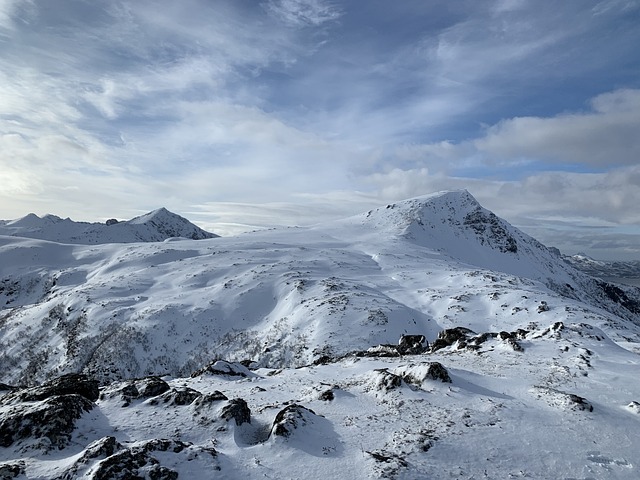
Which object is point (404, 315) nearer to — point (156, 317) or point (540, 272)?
point (156, 317)

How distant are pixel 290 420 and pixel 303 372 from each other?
973cm

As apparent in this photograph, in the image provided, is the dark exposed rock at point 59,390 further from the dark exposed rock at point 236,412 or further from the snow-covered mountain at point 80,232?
the snow-covered mountain at point 80,232

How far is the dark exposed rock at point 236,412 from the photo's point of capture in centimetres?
1107

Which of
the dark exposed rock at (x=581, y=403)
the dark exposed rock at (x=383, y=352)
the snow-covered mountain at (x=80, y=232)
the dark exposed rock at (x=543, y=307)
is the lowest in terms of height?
the dark exposed rock at (x=383, y=352)

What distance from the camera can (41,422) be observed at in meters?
9.50

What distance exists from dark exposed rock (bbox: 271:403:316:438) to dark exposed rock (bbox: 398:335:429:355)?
1624 centimetres

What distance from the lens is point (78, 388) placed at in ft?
42.8

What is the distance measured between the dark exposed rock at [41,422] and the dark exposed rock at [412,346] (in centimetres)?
2065

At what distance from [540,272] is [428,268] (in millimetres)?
67971

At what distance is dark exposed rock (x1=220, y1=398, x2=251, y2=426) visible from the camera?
1107 centimetres

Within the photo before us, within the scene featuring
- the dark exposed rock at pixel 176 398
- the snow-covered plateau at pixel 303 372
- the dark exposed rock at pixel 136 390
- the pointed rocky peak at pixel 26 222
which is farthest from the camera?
the pointed rocky peak at pixel 26 222

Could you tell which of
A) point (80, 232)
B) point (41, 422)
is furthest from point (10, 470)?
point (80, 232)

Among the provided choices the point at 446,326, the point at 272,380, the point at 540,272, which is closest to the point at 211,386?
the point at 272,380

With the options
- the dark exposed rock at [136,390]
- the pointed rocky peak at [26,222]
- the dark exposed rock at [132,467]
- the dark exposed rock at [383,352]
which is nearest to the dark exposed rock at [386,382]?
the dark exposed rock at [136,390]
